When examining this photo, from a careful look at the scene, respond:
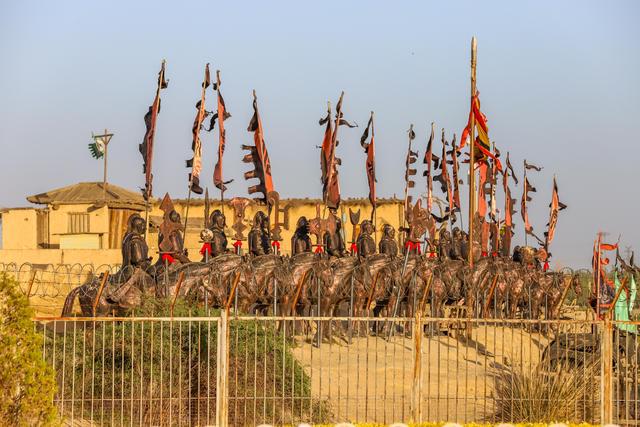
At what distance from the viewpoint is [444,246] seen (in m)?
30.9

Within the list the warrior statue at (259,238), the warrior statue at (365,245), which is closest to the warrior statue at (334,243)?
the warrior statue at (365,245)

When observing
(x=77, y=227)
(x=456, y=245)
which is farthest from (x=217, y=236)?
(x=77, y=227)

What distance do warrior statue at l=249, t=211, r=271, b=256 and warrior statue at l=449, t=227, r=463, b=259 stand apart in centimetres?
607

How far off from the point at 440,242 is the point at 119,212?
49.1 feet

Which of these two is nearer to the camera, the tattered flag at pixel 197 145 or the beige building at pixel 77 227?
the tattered flag at pixel 197 145

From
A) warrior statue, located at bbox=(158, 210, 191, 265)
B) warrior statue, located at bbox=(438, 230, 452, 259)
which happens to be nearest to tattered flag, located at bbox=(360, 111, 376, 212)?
warrior statue, located at bbox=(438, 230, 452, 259)

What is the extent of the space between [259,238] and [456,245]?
6.57m

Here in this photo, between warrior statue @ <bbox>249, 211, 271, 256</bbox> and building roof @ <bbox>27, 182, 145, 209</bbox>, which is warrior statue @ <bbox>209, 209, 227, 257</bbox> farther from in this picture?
building roof @ <bbox>27, 182, 145, 209</bbox>

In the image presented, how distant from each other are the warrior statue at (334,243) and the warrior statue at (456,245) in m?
4.70

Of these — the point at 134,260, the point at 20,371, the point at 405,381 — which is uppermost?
the point at 134,260

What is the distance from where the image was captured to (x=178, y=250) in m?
23.9

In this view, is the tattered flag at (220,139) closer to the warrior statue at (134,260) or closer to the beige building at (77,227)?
the warrior statue at (134,260)

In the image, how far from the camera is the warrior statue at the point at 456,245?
30938 millimetres

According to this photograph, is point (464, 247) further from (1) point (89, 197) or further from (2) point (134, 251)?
(1) point (89, 197)
